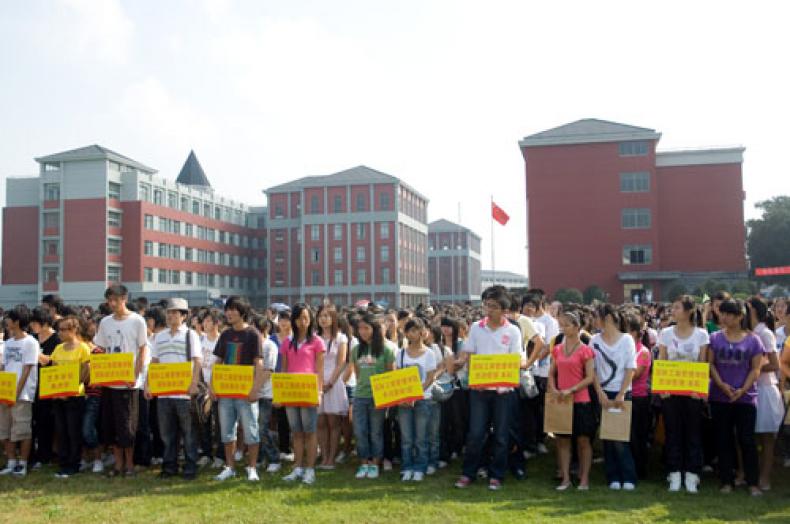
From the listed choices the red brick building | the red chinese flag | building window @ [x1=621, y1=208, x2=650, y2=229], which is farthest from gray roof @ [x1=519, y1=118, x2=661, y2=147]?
the red chinese flag

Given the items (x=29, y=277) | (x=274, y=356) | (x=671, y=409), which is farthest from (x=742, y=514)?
(x=29, y=277)

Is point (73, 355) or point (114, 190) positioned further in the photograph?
point (114, 190)

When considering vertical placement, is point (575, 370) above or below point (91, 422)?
above

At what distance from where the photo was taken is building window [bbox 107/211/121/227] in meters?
68.3

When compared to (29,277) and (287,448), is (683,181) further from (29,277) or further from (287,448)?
(29,277)

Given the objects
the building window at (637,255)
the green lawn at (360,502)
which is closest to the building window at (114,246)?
the building window at (637,255)

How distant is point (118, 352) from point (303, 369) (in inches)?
87.5

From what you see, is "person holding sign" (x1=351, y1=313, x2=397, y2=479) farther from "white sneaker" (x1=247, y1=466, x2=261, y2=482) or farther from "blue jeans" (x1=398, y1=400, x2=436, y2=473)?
"white sneaker" (x1=247, y1=466, x2=261, y2=482)

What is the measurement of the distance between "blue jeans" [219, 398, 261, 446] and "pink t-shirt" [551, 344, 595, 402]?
3.59 metres

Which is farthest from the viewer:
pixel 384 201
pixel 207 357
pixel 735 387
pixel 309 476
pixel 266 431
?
pixel 384 201

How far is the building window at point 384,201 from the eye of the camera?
8050cm

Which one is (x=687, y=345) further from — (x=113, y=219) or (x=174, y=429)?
(x=113, y=219)

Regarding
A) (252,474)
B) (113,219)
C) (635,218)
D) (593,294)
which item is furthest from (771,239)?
(252,474)

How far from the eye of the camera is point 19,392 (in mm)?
8547
